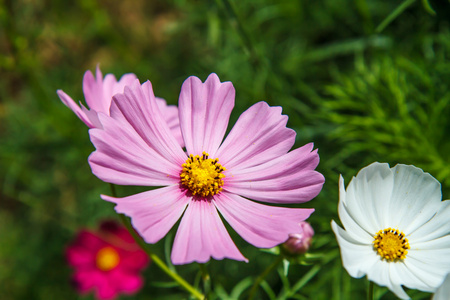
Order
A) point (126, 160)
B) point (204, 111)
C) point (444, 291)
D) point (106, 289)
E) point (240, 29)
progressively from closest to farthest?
point (444, 291), point (126, 160), point (204, 111), point (240, 29), point (106, 289)

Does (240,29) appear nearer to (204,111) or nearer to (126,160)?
(204,111)

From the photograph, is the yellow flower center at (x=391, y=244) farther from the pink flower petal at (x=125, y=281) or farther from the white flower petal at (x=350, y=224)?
the pink flower petal at (x=125, y=281)

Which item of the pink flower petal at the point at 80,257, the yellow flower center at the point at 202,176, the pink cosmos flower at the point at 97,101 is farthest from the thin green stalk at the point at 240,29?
the pink flower petal at the point at 80,257

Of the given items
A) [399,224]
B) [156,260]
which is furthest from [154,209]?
[399,224]

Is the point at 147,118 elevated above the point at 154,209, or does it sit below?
above

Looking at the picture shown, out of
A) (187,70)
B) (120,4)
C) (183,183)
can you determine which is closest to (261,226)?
(183,183)

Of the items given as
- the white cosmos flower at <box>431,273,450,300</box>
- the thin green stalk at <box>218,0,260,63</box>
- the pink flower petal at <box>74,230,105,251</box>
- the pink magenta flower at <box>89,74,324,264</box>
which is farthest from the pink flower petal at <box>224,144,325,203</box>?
the pink flower petal at <box>74,230,105,251</box>
